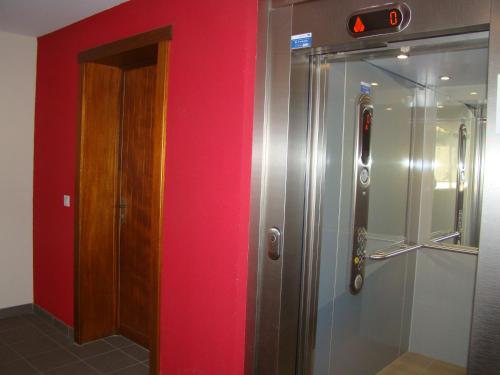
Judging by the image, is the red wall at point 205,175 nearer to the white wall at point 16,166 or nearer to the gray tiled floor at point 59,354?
the gray tiled floor at point 59,354

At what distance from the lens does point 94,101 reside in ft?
11.0

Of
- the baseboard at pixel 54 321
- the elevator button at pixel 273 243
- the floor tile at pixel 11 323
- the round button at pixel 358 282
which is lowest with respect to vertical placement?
the floor tile at pixel 11 323

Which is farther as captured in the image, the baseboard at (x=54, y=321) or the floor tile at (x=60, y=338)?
the baseboard at (x=54, y=321)

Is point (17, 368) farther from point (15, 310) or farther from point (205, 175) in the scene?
point (205, 175)

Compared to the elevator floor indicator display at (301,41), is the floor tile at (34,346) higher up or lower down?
lower down

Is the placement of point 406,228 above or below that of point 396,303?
above

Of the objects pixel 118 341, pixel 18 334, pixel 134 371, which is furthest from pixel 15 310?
pixel 134 371

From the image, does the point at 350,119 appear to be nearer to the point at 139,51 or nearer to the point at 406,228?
the point at 406,228

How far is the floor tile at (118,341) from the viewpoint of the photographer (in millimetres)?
3393

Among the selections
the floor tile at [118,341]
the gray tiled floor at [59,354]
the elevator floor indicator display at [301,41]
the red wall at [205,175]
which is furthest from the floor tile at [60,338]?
the elevator floor indicator display at [301,41]

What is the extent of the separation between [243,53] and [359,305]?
61.6 inches

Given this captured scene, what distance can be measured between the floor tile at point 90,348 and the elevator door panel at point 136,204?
20 cm

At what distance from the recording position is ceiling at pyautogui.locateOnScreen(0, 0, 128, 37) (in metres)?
2.94

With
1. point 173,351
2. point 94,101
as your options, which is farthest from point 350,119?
point 94,101
